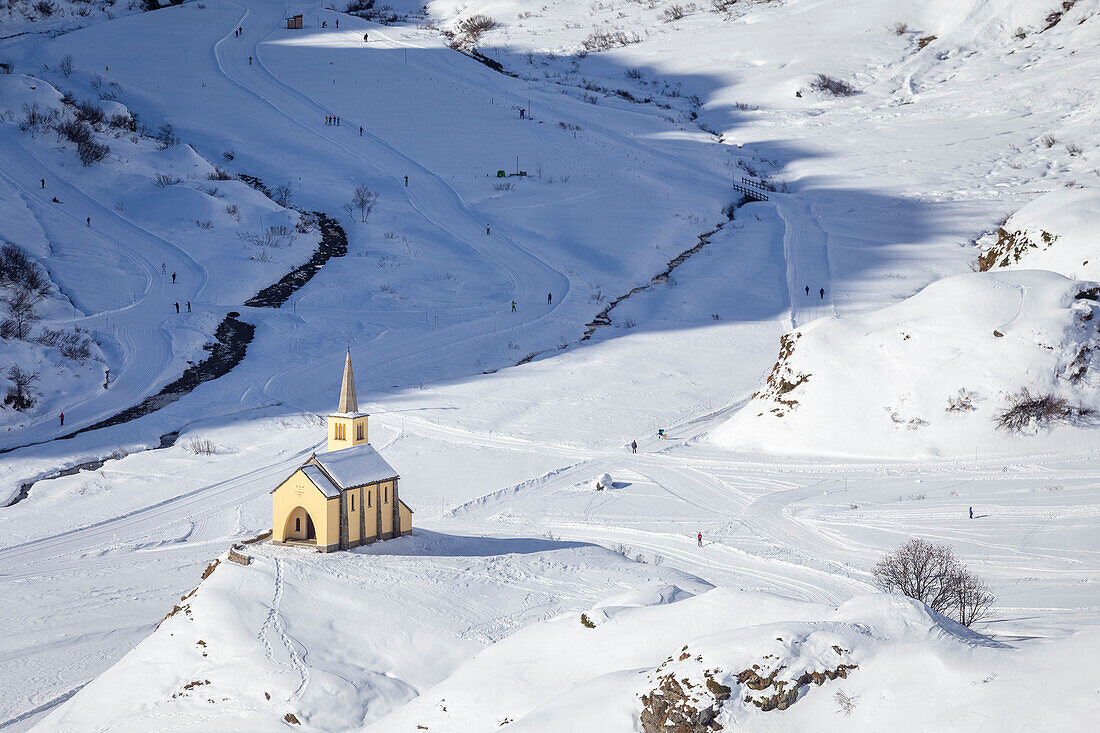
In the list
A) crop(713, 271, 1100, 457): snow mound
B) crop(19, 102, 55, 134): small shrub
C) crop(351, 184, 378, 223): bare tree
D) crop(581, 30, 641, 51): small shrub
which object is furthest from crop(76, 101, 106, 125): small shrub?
crop(713, 271, 1100, 457): snow mound

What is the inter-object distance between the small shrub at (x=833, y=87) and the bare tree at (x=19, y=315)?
54.4 metres

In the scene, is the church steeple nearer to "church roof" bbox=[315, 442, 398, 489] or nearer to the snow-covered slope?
"church roof" bbox=[315, 442, 398, 489]

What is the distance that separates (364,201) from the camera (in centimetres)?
6091

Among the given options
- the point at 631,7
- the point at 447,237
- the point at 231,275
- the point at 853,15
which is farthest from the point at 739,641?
the point at 631,7

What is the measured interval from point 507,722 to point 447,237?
144 ft

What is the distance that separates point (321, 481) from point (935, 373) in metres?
18.9

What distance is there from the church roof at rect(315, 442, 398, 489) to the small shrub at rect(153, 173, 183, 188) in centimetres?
3781

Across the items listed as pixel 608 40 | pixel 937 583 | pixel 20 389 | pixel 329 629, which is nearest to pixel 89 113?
pixel 20 389

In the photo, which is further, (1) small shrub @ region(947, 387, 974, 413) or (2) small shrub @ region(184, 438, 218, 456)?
(2) small shrub @ region(184, 438, 218, 456)

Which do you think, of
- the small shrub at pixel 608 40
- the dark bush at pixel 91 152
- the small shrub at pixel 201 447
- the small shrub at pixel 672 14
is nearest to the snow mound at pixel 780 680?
the small shrub at pixel 201 447

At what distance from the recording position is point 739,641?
1380 centimetres

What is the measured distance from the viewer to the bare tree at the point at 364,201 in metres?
60.0

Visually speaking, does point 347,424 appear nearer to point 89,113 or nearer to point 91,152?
point 91,152

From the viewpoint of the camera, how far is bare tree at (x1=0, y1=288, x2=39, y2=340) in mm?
40688
